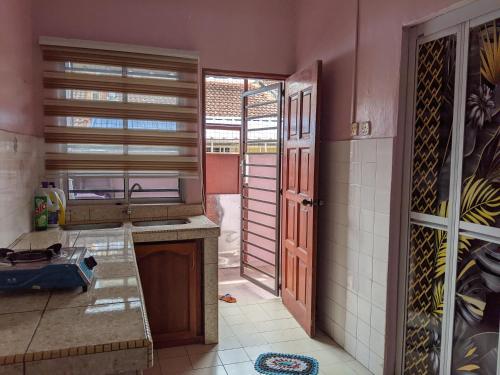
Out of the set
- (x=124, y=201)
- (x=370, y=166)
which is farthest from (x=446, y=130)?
(x=124, y=201)

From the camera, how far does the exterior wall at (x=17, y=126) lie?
6.28 ft

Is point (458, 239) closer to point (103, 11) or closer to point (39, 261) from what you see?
point (39, 261)

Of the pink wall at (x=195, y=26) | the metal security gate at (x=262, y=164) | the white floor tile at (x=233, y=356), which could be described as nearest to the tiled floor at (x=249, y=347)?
the white floor tile at (x=233, y=356)

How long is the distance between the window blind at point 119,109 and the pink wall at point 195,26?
0.43 ft

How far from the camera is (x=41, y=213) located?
7.91ft

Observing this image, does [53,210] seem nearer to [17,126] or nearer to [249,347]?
[17,126]

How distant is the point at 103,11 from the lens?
2.85 metres

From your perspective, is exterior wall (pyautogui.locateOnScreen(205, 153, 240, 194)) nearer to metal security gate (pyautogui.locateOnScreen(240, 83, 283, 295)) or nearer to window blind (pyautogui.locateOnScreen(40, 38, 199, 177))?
metal security gate (pyautogui.locateOnScreen(240, 83, 283, 295))

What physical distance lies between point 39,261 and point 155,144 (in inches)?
67.9

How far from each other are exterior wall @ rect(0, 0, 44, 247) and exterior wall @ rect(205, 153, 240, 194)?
349cm

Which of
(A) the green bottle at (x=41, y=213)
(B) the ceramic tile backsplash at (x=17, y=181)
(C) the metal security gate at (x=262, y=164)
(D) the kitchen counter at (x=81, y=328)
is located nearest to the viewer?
(D) the kitchen counter at (x=81, y=328)

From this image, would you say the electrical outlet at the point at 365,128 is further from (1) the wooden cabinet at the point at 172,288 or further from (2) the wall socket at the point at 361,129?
(1) the wooden cabinet at the point at 172,288

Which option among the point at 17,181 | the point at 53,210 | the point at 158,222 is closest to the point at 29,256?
the point at 17,181

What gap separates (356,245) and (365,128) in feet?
2.42
